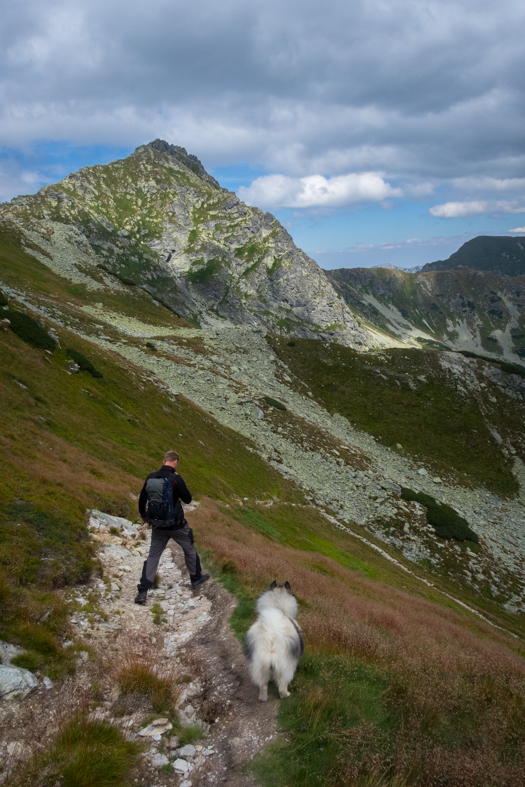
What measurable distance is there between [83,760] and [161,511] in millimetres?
5441

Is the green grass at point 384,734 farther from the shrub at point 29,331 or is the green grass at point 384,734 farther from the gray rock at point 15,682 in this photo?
the shrub at point 29,331

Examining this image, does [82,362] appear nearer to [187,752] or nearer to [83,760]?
[187,752]

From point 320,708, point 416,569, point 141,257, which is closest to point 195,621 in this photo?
point 320,708

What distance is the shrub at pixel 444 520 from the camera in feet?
120

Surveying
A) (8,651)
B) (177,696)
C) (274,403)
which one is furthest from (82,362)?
(177,696)

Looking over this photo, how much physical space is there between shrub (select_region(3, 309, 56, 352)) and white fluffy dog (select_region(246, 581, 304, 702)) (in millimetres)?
29638

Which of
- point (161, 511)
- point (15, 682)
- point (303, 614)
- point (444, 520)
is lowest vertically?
point (444, 520)

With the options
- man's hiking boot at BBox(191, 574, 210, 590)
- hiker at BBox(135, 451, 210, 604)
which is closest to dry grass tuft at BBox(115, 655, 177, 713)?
hiker at BBox(135, 451, 210, 604)

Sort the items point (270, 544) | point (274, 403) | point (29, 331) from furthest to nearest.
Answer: point (274, 403), point (29, 331), point (270, 544)

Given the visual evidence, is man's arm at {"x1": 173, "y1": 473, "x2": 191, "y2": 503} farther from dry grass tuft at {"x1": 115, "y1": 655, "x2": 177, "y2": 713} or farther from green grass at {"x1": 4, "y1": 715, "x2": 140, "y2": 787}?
green grass at {"x1": 4, "y1": 715, "x2": 140, "y2": 787}

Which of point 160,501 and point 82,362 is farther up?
point 82,362

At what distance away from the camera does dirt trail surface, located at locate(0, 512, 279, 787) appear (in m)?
4.67

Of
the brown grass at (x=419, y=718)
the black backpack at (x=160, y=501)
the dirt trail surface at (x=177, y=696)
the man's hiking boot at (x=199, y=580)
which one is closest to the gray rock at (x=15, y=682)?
the dirt trail surface at (x=177, y=696)

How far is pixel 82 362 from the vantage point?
3156 centimetres
